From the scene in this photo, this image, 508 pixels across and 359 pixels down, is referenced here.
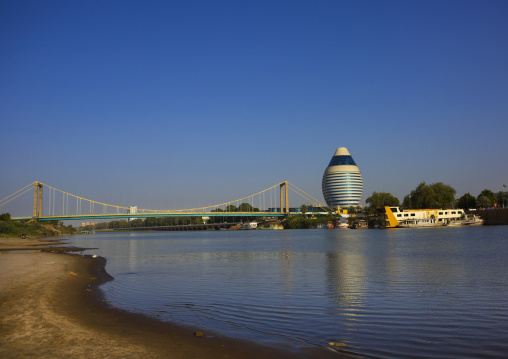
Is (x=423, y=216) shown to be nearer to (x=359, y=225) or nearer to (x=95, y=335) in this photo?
(x=359, y=225)

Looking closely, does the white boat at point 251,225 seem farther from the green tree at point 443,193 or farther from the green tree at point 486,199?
the green tree at point 486,199

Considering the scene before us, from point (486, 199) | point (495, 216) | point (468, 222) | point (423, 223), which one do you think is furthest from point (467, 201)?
point (423, 223)

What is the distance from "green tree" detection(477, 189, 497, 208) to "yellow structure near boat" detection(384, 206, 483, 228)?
12.6 meters

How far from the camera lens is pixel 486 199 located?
9919 centimetres

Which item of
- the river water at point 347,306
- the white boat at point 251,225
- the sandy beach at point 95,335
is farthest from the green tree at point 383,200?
the sandy beach at point 95,335

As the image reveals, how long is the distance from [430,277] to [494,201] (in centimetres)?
10328

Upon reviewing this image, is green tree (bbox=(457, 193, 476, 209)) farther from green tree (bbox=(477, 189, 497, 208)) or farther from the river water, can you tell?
the river water

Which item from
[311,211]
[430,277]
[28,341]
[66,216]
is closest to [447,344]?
[28,341]

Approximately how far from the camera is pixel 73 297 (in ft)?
36.0

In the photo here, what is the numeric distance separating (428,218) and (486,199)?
23795mm

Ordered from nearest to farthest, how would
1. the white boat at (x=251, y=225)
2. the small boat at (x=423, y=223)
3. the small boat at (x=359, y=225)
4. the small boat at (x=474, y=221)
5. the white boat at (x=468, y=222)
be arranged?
the small boat at (x=423, y=223), the white boat at (x=468, y=222), the small boat at (x=474, y=221), the small boat at (x=359, y=225), the white boat at (x=251, y=225)

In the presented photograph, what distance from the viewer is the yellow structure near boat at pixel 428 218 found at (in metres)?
85.8

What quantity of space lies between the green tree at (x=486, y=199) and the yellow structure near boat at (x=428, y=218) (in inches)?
495

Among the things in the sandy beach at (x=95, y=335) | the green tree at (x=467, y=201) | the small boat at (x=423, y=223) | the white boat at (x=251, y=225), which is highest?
the green tree at (x=467, y=201)
